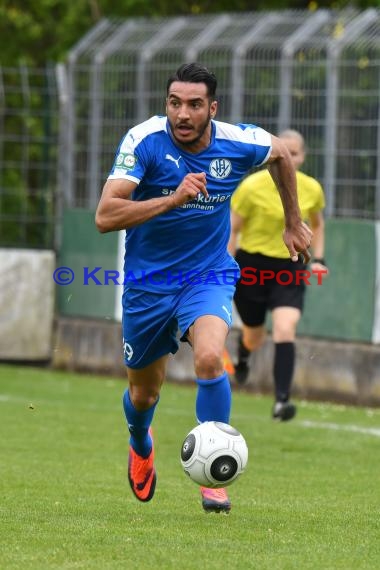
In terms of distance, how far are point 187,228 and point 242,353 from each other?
581 cm

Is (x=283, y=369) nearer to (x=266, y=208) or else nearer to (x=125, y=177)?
(x=266, y=208)

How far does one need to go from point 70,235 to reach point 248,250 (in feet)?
19.6

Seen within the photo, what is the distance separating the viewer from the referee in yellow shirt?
12234 mm

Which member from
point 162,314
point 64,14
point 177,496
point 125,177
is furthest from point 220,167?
point 64,14

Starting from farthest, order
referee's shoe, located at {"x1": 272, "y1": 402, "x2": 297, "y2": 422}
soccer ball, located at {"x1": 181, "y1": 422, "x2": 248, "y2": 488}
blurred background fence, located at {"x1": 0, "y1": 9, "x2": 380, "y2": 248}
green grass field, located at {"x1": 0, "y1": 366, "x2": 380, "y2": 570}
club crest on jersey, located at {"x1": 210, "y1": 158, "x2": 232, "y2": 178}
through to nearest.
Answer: blurred background fence, located at {"x1": 0, "y1": 9, "x2": 380, "y2": 248}
referee's shoe, located at {"x1": 272, "y1": 402, "x2": 297, "y2": 422}
club crest on jersey, located at {"x1": 210, "y1": 158, "x2": 232, "y2": 178}
soccer ball, located at {"x1": 181, "y1": 422, "x2": 248, "y2": 488}
green grass field, located at {"x1": 0, "y1": 366, "x2": 380, "y2": 570}

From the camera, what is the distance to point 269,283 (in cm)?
1243

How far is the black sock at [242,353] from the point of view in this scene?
43.4 ft

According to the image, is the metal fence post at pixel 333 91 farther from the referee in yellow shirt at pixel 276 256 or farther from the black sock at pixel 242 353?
the referee in yellow shirt at pixel 276 256

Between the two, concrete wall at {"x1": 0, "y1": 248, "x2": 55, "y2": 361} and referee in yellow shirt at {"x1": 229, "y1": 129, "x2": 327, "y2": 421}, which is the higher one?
referee in yellow shirt at {"x1": 229, "y1": 129, "x2": 327, "y2": 421}

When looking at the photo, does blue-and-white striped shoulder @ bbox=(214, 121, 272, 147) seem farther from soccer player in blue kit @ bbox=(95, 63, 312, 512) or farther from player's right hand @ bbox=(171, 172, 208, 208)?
player's right hand @ bbox=(171, 172, 208, 208)

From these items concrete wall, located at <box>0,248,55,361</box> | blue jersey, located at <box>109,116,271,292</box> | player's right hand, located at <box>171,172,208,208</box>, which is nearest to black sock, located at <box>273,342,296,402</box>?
blue jersey, located at <box>109,116,271,292</box>

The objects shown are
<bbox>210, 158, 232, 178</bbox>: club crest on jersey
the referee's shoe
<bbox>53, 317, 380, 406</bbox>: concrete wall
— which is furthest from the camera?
<bbox>53, 317, 380, 406</bbox>: concrete wall

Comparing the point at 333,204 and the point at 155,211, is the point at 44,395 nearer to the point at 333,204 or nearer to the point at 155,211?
the point at 333,204

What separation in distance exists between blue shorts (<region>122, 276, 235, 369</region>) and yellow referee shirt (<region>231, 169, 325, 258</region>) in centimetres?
466
